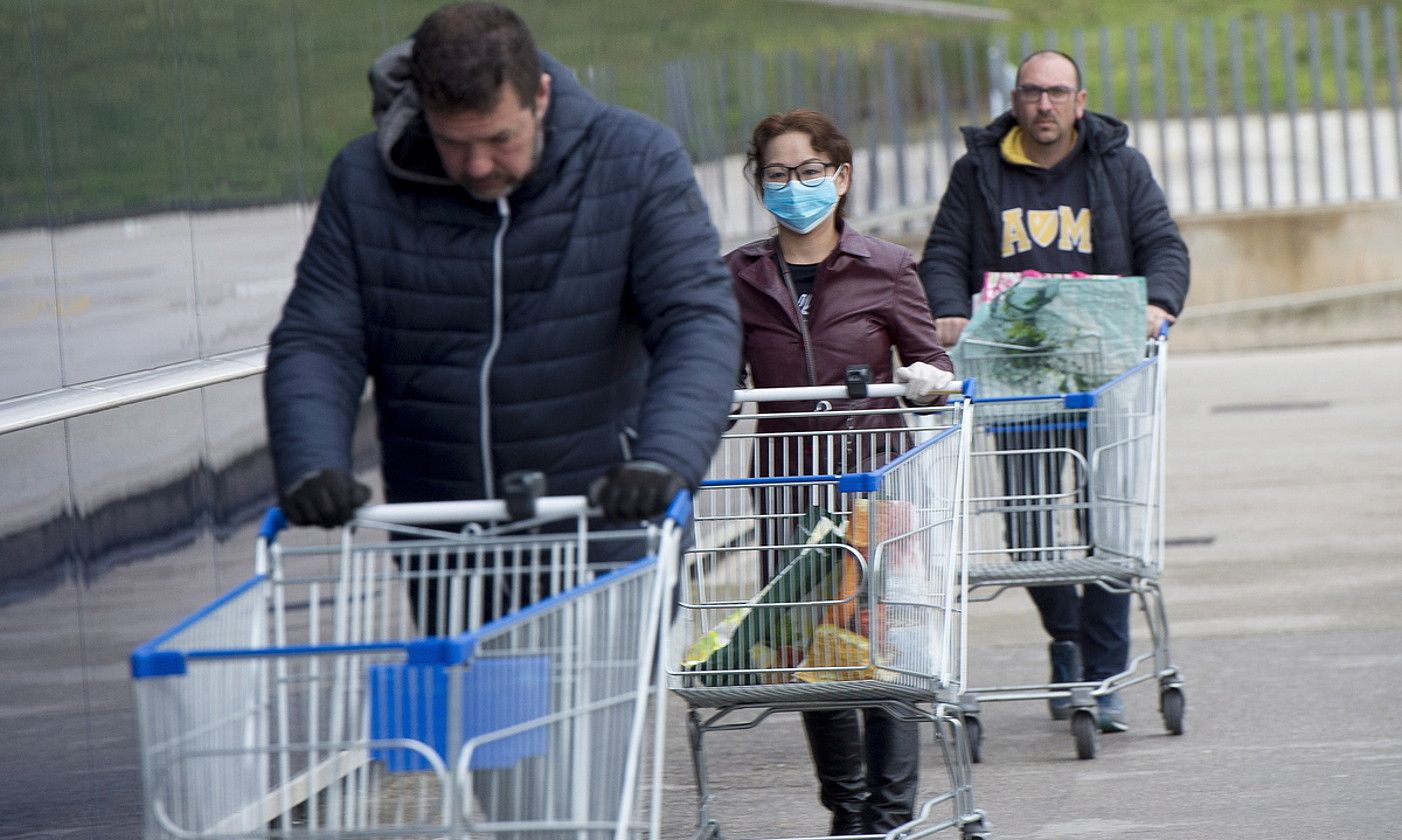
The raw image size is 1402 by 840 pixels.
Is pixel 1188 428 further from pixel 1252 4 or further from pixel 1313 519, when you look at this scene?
pixel 1252 4

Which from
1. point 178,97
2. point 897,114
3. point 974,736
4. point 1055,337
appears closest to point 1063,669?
point 974,736

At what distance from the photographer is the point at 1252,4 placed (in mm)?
42188

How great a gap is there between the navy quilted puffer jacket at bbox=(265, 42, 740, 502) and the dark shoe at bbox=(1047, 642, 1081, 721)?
12.0ft

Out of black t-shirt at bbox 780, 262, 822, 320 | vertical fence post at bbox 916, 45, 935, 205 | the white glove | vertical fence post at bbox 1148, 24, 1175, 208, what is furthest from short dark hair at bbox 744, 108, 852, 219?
vertical fence post at bbox 1148, 24, 1175, 208

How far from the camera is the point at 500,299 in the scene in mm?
3721

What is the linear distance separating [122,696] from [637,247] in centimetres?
237

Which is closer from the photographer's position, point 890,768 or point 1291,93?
point 890,768

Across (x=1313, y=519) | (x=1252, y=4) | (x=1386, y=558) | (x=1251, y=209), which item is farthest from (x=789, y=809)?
(x=1252, y=4)

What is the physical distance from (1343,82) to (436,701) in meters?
20.2

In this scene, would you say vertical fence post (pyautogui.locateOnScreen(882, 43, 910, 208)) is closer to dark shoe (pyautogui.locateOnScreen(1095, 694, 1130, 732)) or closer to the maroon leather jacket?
dark shoe (pyautogui.locateOnScreen(1095, 694, 1130, 732))

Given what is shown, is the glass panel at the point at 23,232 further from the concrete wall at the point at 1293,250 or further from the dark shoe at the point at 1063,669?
the concrete wall at the point at 1293,250

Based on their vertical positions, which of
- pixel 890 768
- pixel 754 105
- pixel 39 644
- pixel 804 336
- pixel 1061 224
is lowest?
pixel 890 768

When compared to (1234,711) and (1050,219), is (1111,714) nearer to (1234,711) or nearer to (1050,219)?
(1234,711)

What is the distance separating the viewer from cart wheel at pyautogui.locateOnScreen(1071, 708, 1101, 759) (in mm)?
6578
